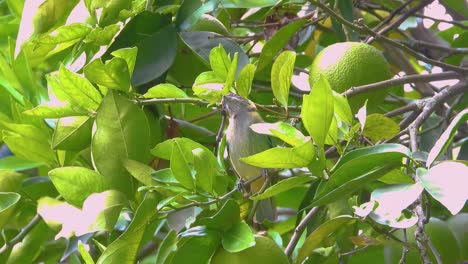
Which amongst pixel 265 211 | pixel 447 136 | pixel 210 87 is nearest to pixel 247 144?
pixel 265 211

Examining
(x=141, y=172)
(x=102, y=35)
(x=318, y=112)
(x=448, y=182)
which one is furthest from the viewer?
(x=102, y=35)

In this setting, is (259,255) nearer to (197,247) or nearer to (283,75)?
(197,247)

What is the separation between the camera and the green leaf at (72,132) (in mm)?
1021

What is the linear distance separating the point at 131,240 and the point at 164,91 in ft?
0.61

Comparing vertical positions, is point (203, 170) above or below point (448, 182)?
below

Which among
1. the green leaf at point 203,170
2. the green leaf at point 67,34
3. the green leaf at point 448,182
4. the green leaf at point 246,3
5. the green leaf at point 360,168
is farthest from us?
the green leaf at point 246,3

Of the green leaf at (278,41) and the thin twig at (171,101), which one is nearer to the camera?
the thin twig at (171,101)

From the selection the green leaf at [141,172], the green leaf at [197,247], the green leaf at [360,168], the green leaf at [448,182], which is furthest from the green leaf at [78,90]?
the green leaf at [448,182]

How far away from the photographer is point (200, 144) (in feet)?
3.24

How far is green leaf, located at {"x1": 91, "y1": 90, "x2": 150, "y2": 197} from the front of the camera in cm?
95

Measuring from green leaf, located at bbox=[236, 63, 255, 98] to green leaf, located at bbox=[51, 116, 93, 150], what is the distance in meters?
0.20

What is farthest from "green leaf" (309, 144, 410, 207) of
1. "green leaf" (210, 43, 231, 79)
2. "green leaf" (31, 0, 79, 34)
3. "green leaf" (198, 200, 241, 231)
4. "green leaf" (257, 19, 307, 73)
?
"green leaf" (31, 0, 79, 34)

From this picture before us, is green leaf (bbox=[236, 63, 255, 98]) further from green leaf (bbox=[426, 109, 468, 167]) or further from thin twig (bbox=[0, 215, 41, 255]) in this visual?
thin twig (bbox=[0, 215, 41, 255])

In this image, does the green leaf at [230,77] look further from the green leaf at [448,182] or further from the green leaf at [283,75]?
the green leaf at [448,182]
